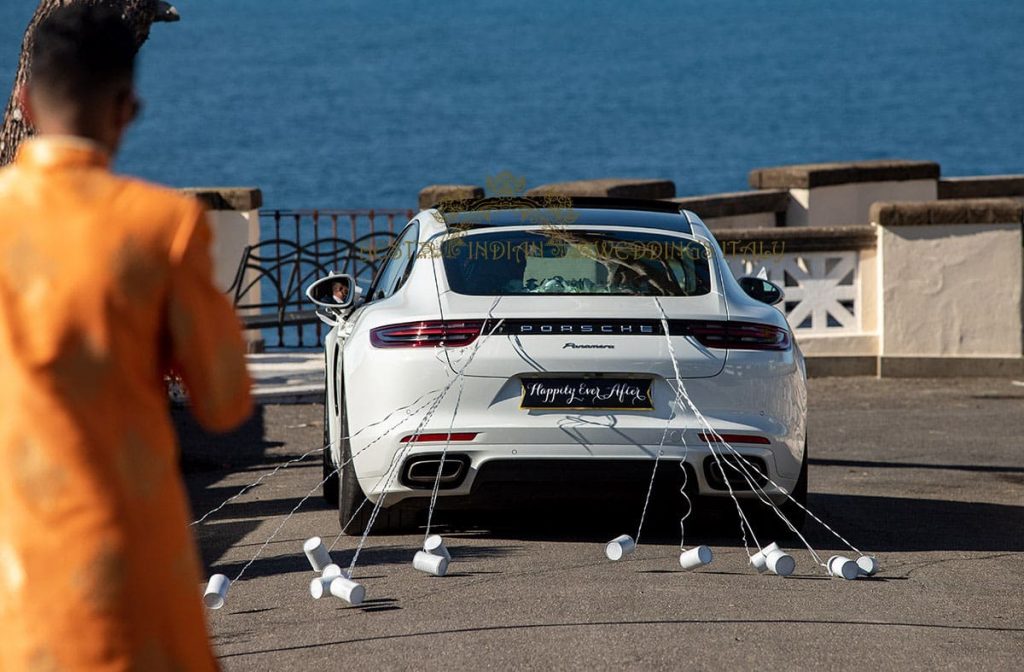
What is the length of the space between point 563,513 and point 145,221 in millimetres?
6271

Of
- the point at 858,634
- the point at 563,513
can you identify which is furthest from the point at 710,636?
the point at 563,513

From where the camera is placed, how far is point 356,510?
793cm

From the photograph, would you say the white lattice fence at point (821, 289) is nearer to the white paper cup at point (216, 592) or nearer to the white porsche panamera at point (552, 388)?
the white porsche panamera at point (552, 388)

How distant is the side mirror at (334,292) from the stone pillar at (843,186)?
1064cm

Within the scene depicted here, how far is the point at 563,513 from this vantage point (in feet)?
29.2

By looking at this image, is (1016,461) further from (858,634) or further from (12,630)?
(12,630)

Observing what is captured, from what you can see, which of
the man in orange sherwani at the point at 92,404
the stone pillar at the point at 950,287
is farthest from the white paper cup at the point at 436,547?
the stone pillar at the point at 950,287

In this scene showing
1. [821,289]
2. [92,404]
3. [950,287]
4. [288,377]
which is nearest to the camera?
[92,404]

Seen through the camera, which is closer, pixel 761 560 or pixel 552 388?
pixel 761 560

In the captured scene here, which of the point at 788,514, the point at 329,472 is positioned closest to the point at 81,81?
the point at 788,514

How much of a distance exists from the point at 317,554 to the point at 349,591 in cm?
64

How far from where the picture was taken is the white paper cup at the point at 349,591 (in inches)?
253

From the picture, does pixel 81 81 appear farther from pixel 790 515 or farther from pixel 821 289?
pixel 821 289

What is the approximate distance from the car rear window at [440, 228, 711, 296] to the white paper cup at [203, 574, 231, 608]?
71.3 inches
